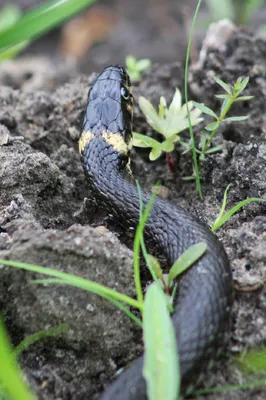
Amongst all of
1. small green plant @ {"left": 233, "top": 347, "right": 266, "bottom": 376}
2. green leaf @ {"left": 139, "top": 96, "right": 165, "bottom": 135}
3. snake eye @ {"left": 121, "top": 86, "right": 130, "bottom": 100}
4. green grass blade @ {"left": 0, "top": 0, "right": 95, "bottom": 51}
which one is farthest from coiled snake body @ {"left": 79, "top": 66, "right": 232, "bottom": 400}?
green grass blade @ {"left": 0, "top": 0, "right": 95, "bottom": 51}

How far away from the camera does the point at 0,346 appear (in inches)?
64.9

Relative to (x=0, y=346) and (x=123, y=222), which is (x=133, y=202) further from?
(x=0, y=346)

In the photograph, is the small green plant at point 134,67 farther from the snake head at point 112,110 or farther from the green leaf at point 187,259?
the green leaf at point 187,259

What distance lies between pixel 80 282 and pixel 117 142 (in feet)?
4.81

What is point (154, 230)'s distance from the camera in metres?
2.81

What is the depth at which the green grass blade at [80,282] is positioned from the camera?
2.11 metres

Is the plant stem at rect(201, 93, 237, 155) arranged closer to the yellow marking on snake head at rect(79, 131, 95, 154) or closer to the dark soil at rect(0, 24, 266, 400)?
the dark soil at rect(0, 24, 266, 400)

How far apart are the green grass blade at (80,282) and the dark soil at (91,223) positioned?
10 cm

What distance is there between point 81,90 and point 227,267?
2.08 meters

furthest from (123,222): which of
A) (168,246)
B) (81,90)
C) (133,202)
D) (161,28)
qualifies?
(161,28)

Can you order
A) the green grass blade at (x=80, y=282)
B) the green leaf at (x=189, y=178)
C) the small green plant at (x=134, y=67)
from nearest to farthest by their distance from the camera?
1. the green grass blade at (x=80, y=282)
2. the green leaf at (x=189, y=178)
3. the small green plant at (x=134, y=67)

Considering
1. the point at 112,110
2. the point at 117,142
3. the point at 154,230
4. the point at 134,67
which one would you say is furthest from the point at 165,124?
the point at 134,67

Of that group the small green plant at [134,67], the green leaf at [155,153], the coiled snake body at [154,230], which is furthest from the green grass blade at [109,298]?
the small green plant at [134,67]

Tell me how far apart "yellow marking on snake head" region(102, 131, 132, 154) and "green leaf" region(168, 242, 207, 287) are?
1.12 meters
